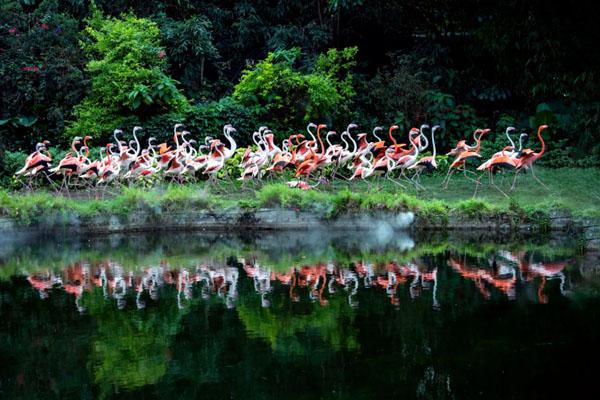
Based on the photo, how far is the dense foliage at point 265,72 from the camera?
17.3 meters

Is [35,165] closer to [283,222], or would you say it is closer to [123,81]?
[123,81]

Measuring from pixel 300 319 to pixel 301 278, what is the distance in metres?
1.73

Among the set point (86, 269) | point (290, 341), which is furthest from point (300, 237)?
point (290, 341)

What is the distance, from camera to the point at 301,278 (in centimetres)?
991

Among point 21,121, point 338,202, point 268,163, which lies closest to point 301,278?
point 338,202

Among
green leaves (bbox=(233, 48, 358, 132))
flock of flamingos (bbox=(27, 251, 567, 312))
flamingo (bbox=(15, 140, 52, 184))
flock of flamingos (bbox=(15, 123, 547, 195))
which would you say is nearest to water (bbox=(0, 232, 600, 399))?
flock of flamingos (bbox=(27, 251, 567, 312))

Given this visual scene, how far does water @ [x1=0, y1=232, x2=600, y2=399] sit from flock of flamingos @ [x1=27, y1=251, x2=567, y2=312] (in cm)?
3

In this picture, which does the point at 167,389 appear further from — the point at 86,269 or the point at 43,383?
the point at 86,269

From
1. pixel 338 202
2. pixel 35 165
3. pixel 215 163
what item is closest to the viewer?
pixel 338 202

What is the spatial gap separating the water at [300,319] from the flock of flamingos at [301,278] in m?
0.03

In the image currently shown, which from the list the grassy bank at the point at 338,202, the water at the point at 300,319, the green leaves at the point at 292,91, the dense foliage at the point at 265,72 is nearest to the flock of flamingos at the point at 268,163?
the grassy bank at the point at 338,202

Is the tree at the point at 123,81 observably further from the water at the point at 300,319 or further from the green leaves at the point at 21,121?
the water at the point at 300,319

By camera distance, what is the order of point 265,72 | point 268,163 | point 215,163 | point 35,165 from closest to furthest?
point 215,163 → point 35,165 → point 268,163 → point 265,72

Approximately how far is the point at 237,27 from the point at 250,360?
48.3 feet
